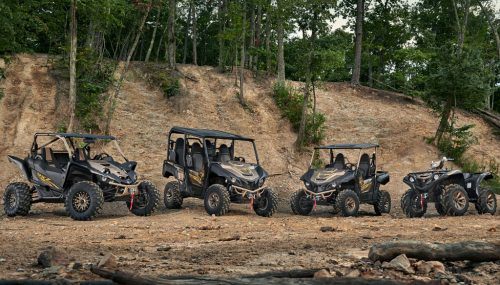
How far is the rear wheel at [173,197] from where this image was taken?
14.4 m

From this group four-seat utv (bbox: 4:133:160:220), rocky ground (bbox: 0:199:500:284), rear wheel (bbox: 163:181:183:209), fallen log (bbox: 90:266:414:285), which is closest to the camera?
fallen log (bbox: 90:266:414:285)

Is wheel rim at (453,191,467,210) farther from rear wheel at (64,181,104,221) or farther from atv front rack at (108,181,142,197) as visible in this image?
rear wheel at (64,181,104,221)

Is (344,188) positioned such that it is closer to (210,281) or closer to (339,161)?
(339,161)

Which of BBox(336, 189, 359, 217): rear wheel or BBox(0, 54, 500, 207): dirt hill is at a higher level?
BBox(0, 54, 500, 207): dirt hill

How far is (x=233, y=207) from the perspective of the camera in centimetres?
1530

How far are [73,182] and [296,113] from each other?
13857mm

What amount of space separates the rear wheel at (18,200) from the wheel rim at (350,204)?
7.13 m

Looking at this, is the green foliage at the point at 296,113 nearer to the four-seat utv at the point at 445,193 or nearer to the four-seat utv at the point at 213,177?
the four-seat utv at the point at 213,177

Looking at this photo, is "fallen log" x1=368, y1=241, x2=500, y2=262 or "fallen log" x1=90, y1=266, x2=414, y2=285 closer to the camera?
"fallen log" x1=90, y1=266, x2=414, y2=285

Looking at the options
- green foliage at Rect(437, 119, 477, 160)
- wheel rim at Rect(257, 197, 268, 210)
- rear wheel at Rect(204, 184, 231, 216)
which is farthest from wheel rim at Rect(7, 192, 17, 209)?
green foliage at Rect(437, 119, 477, 160)

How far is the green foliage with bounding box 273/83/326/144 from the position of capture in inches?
930

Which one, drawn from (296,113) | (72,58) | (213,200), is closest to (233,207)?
(213,200)

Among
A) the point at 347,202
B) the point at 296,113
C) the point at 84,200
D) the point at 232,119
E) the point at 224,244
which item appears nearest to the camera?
the point at 224,244

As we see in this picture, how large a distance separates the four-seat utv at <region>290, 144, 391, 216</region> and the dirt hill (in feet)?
10.3
